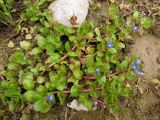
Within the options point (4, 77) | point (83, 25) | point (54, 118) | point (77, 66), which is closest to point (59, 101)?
point (54, 118)

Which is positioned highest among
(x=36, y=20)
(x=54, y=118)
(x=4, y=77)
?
(x=36, y=20)

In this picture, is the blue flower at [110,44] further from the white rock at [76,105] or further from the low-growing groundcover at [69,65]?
the white rock at [76,105]

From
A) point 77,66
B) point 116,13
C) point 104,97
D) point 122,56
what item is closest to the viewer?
point 104,97

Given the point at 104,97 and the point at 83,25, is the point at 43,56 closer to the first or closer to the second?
the point at 83,25

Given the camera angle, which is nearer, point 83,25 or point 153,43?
point 83,25

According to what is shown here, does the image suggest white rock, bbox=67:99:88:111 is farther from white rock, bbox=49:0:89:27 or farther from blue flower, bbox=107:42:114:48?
white rock, bbox=49:0:89:27
